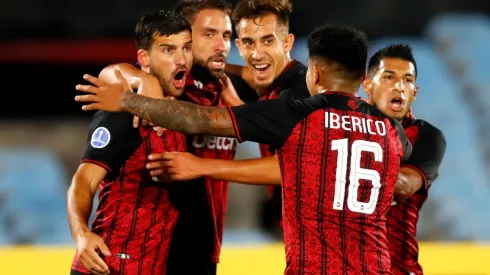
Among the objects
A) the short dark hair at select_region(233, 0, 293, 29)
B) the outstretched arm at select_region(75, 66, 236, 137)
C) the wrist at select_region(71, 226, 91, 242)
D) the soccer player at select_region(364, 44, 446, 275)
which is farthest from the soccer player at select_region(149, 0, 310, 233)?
the wrist at select_region(71, 226, 91, 242)

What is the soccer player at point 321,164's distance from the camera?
3.56 metres

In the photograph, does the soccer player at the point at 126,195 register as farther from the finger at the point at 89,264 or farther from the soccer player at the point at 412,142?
the soccer player at the point at 412,142

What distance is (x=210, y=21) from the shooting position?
16.6ft

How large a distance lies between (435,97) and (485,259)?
18.0 ft

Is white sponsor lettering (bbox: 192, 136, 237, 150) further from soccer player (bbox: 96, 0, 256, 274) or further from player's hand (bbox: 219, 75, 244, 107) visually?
player's hand (bbox: 219, 75, 244, 107)

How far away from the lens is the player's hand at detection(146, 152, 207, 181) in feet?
12.6

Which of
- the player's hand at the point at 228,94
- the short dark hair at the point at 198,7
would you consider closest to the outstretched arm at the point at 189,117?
the player's hand at the point at 228,94

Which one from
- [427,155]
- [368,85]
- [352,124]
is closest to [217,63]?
[368,85]

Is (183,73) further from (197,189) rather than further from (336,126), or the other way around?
(336,126)

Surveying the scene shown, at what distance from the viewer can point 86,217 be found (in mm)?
3830

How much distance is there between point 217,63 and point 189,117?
4.71 ft

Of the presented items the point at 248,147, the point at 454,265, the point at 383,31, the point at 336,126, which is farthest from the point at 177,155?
the point at 383,31

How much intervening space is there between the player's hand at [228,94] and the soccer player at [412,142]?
2.42 ft

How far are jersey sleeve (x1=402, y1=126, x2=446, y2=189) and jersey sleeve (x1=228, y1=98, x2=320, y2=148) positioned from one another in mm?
1094
